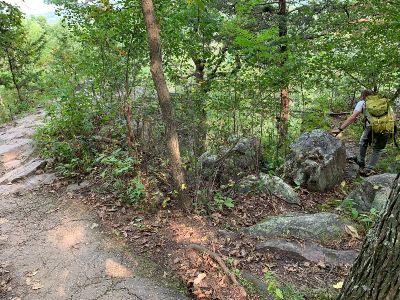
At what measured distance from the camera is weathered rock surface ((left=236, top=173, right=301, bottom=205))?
5.84m

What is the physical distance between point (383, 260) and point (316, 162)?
4.37m

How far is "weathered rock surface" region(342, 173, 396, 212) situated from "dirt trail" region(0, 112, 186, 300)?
3289 mm

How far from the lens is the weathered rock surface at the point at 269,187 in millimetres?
5844

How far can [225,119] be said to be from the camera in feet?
21.2

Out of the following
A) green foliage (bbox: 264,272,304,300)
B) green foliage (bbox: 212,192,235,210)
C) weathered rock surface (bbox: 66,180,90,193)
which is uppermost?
weathered rock surface (bbox: 66,180,90,193)

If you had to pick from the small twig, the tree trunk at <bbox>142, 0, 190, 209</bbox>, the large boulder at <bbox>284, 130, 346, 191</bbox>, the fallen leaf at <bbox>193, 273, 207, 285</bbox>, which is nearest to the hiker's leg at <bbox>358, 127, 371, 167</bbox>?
the large boulder at <bbox>284, 130, 346, 191</bbox>

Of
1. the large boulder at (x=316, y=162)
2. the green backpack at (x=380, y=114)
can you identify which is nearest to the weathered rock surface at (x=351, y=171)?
the large boulder at (x=316, y=162)

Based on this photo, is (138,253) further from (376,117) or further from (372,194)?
Result: (376,117)

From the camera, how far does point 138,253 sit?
4.48 meters

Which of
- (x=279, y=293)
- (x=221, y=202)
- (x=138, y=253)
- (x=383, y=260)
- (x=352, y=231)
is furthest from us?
(x=221, y=202)

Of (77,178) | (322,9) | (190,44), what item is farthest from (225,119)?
(322,9)

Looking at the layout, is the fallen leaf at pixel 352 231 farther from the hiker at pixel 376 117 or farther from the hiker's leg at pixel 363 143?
the hiker's leg at pixel 363 143

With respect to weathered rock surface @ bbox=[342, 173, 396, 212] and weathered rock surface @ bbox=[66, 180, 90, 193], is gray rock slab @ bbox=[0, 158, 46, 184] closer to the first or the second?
weathered rock surface @ bbox=[66, 180, 90, 193]

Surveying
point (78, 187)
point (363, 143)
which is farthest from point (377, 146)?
point (78, 187)
